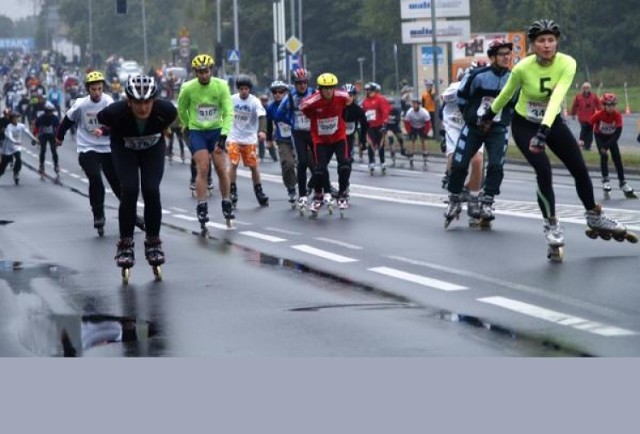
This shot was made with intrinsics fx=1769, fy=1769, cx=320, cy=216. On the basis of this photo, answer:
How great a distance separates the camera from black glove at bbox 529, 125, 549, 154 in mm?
14430

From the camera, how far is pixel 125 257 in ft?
46.0

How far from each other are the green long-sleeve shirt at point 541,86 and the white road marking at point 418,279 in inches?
70.0

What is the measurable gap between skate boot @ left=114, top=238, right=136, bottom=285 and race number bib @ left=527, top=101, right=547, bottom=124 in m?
3.55

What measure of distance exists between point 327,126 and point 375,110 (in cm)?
1473

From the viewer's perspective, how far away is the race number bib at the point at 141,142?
13961 mm

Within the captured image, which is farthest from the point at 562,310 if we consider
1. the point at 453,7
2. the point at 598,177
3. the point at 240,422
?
the point at 453,7

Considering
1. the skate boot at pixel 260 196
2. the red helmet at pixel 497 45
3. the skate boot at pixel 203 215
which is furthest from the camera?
the skate boot at pixel 260 196

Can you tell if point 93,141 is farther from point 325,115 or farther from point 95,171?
point 325,115

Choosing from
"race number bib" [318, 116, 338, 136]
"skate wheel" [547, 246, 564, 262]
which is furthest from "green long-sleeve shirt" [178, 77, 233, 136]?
"skate wheel" [547, 246, 564, 262]

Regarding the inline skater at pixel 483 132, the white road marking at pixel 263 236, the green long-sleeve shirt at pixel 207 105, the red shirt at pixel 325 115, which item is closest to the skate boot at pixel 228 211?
the white road marking at pixel 263 236

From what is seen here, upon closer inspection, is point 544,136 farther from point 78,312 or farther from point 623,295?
point 78,312

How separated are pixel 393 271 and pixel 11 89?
239 ft

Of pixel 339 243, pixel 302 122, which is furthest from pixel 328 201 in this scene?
pixel 339 243

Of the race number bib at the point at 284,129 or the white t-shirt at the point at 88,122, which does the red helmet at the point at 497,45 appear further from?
the race number bib at the point at 284,129
